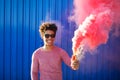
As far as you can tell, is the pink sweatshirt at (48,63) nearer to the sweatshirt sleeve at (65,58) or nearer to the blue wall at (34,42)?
the sweatshirt sleeve at (65,58)

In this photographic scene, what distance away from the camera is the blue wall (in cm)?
600

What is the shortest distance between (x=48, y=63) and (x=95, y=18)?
1.33 m

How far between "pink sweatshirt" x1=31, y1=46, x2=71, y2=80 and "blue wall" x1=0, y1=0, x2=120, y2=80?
77.6 inches

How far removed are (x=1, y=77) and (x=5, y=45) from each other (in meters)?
0.61

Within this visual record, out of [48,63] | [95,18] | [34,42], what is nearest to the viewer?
[48,63]

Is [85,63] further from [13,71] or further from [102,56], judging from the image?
[13,71]

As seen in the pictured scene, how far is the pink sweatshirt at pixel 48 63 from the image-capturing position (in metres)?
3.97

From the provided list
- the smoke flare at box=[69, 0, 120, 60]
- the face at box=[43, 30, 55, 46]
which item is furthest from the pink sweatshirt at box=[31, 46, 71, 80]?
the smoke flare at box=[69, 0, 120, 60]

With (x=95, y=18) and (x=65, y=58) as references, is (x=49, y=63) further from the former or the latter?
(x=95, y=18)

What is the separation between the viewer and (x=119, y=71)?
19.9ft

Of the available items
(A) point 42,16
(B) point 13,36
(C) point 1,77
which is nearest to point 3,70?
(C) point 1,77

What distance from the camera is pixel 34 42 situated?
609 centimetres

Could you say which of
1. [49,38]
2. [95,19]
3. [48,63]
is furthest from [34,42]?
[48,63]

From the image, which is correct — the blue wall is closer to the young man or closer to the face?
the face
